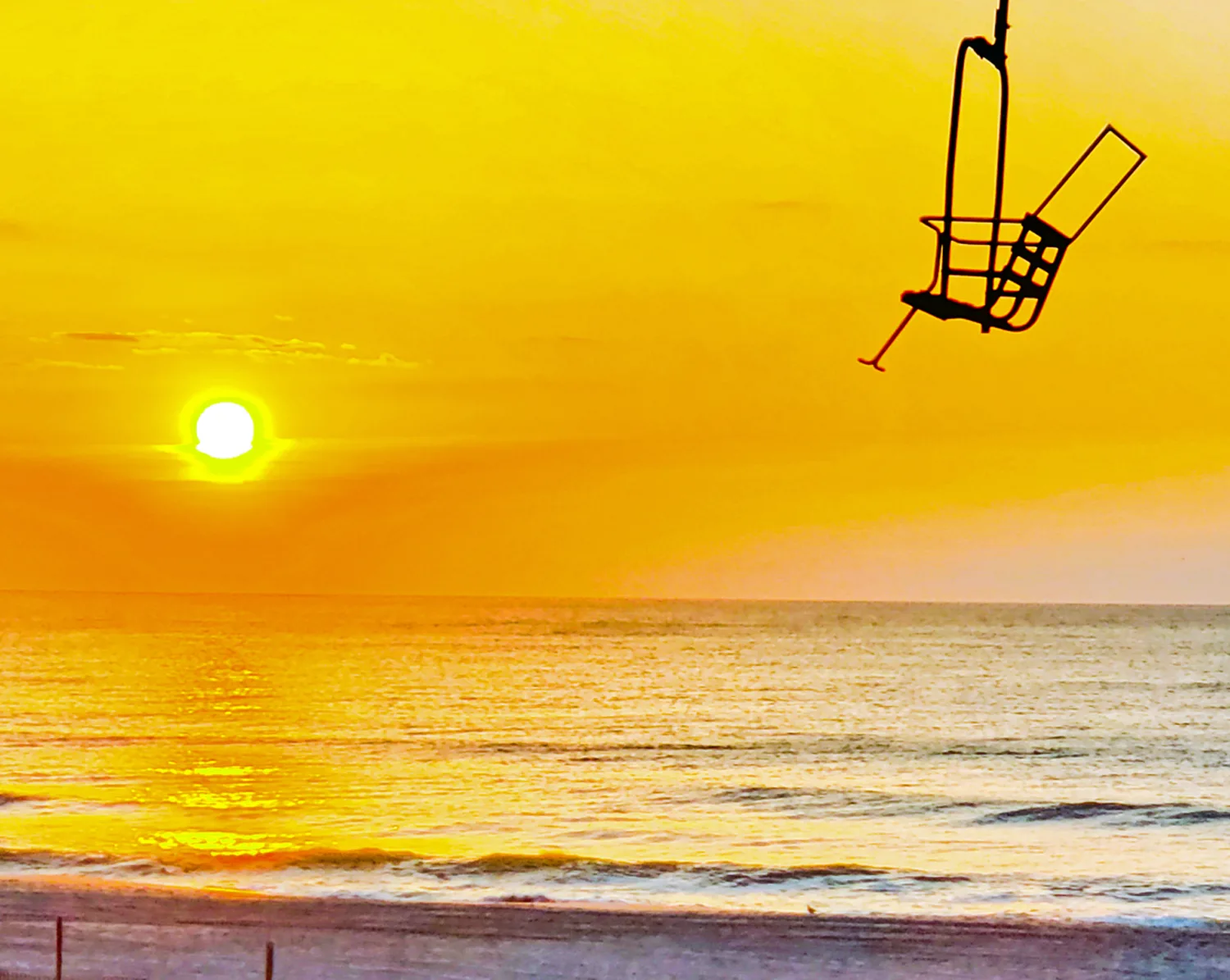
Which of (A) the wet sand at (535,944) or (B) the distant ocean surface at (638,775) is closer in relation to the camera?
(A) the wet sand at (535,944)

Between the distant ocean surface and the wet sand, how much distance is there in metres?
2.24

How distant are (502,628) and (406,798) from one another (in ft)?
253

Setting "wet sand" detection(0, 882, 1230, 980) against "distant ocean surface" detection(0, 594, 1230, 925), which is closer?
"wet sand" detection(0, 882, 1230, 980)

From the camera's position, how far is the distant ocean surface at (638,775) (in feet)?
70.2

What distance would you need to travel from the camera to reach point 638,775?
35031mm

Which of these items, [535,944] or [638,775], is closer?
[535,944]

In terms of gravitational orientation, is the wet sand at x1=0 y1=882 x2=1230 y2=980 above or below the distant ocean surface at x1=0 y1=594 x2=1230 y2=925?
below

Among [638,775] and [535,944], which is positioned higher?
[638,775]

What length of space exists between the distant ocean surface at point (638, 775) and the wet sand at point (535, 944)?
2237 mm

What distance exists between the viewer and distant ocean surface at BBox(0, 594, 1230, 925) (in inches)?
843

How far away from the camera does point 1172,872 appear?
75.3 feet

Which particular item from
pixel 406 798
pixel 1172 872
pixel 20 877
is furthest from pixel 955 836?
pixel 20 877

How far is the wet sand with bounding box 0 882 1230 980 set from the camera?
47.6ft

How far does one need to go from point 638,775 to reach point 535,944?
19.6m
